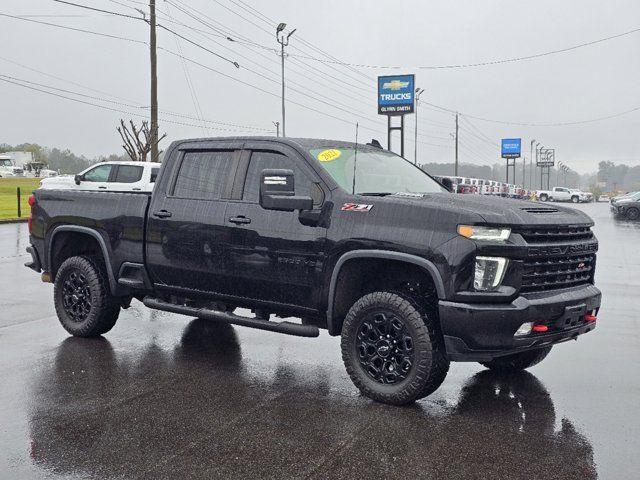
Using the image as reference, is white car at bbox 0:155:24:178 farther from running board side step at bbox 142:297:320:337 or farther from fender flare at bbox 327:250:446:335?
fender flare at bbox 327:250:446:335

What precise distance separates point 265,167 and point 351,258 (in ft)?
4.15

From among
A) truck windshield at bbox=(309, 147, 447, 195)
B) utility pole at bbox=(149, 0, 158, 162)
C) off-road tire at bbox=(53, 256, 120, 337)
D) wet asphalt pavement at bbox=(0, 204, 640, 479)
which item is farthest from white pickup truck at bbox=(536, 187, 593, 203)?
off-road tire at bbox=(53, 256, 120, 337)

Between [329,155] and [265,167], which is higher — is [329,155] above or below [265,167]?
above

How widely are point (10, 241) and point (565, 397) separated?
1570cm

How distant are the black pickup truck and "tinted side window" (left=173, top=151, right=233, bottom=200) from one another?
0.01m

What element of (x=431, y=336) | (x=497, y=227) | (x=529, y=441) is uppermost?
(x=497, y=227)

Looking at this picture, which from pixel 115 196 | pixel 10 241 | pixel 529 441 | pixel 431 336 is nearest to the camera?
pixel 529 441

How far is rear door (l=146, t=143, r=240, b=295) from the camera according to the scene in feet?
19.7

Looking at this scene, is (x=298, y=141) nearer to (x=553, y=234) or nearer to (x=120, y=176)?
(x=553, y=234)

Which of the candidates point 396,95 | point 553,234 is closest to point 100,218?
point 553,234

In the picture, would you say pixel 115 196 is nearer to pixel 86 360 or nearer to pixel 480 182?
pixel 86 360

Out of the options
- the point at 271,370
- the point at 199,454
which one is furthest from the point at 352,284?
the point at 199,454

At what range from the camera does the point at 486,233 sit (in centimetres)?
469

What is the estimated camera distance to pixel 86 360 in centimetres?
627
